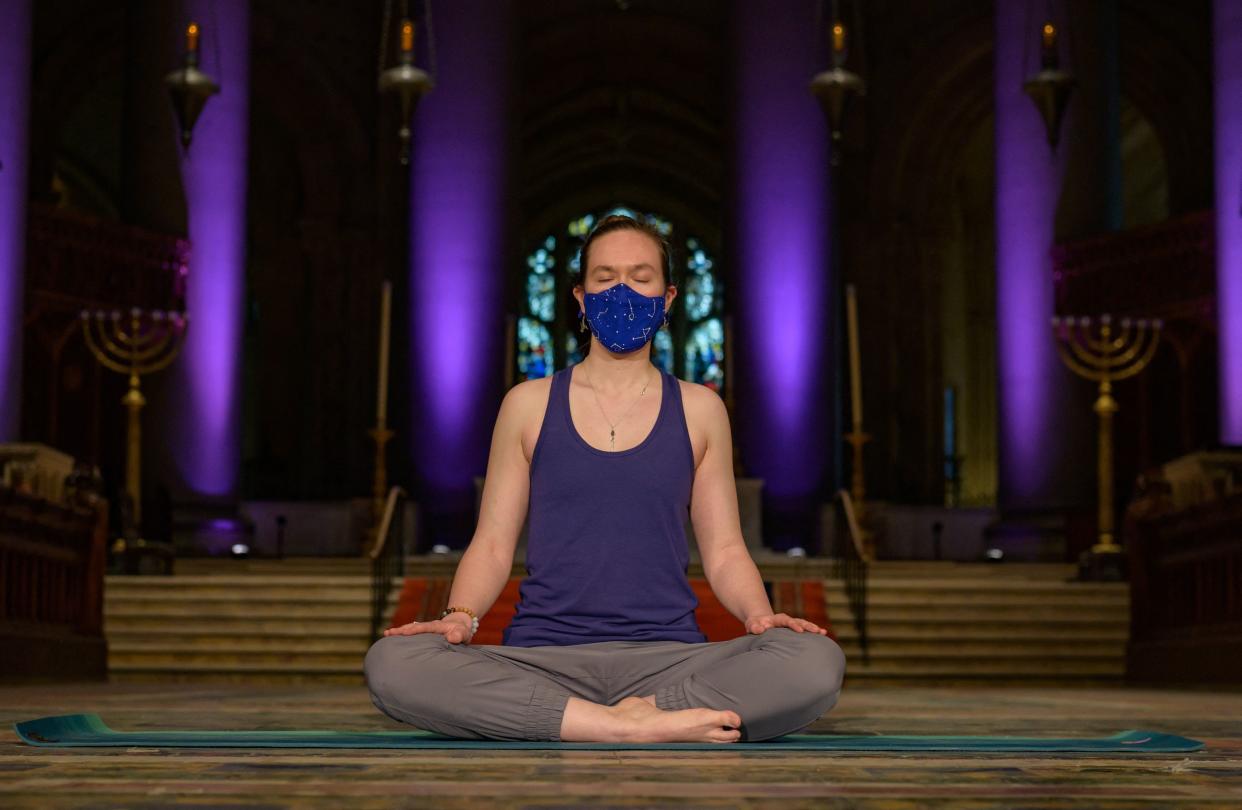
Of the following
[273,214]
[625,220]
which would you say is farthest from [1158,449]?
[625,220]

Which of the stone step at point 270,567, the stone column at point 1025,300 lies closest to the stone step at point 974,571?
the stone column at point 1025,300

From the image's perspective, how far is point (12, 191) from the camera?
15844 mm

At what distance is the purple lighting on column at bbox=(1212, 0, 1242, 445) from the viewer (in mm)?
15891

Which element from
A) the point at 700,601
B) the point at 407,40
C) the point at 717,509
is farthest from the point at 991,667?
the point at 717,509

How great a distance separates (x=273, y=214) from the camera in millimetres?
28812

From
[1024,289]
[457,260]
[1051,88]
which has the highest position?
[1051,88]

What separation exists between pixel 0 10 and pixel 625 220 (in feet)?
43.6

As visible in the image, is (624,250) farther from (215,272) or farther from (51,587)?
(215,272)

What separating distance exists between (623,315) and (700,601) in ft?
26.0

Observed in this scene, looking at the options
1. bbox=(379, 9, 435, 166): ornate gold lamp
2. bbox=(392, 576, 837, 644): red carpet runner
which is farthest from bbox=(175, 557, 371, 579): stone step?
bbox=(379, 9, 435, 166): ornate gold lamp

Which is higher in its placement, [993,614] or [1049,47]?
[1049,47]

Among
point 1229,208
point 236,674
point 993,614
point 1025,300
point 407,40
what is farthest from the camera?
point 1025,300

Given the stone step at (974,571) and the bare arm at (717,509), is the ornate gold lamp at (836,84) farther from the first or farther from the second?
the bare arm at (717,509)

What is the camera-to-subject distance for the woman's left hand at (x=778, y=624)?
4.12 meters
